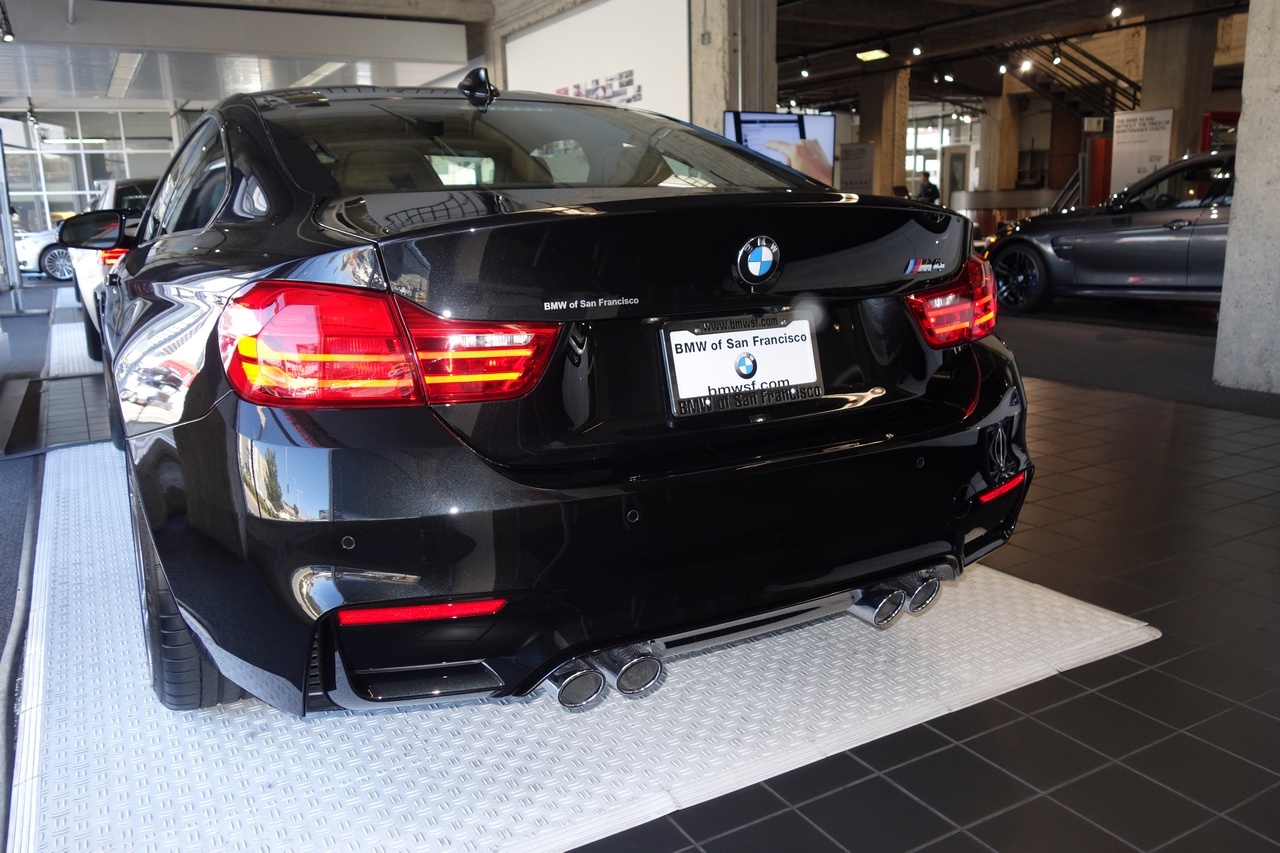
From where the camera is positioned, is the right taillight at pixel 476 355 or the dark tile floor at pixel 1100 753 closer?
the right taillight at pixel 476 355

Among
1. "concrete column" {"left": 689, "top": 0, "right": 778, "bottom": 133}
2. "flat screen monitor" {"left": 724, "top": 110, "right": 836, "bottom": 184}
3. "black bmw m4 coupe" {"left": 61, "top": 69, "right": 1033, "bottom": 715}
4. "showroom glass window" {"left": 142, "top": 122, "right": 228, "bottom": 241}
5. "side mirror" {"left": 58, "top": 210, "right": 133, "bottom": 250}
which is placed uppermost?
Answer: "concrete column" {"left": 689, "top": 0, "right": 778, "bottom": 133}

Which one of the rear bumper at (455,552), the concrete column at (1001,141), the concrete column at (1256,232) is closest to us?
the rear bumper at (455,552)

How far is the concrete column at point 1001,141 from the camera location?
29536mm

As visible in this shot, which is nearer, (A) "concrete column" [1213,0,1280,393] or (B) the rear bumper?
(B) the rear bumper

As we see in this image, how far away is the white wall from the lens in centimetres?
829

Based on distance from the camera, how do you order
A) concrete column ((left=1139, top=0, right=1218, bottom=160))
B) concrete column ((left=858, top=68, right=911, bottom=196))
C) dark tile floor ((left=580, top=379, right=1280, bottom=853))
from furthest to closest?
1. concrete column ((left=858, top=68, right=911, bottom=196))
2. concrete column ((left=1139, top=0, right=1218, bottom=160))
3. dark tile floor ((left=580, top=379, right=1280, bottom=853))

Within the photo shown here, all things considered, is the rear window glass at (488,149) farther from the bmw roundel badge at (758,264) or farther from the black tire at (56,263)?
the black tire at (56,263)

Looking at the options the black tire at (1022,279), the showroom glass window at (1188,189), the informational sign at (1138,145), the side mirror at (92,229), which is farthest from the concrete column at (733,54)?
the informational sign at (1138,145)

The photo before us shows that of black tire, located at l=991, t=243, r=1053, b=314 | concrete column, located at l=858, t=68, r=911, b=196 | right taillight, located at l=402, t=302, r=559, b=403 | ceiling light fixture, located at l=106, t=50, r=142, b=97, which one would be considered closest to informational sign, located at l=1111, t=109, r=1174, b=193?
black tire, located at l=991, t=243, r=1053, b=314

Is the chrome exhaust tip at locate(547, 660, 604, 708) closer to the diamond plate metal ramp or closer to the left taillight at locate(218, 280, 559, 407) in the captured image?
the diamond plate metal ramp

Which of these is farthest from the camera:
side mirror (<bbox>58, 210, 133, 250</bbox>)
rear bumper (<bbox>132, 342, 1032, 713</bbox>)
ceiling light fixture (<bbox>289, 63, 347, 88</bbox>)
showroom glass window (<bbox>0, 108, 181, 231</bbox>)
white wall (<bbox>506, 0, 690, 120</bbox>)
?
showroom glass window (<bbox>0, 108, 181, 231</bbox>)

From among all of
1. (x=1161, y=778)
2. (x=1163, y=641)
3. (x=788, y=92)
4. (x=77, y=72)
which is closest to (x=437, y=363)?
(x=1161, y=778)

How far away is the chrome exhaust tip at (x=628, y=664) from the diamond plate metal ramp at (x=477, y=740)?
30 cm

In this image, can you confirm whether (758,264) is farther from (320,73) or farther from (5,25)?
(320,73)
